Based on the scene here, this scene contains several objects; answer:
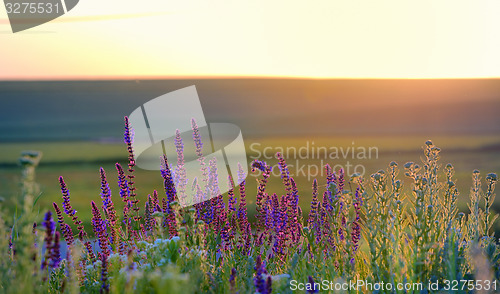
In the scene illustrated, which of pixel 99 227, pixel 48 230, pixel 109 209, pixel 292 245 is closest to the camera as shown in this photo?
pixel 48 230

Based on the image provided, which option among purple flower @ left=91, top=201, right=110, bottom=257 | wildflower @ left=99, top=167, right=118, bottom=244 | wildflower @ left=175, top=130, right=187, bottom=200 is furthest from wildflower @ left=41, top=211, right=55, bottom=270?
wildflower @ left=175, top=130, right=187, bottom=200

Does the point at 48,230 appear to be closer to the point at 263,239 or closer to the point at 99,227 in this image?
the point at 99,227

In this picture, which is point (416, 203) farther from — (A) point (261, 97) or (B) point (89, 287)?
(A) point (261, 97)

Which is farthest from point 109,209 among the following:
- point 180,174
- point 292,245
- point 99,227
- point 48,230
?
point 48,230

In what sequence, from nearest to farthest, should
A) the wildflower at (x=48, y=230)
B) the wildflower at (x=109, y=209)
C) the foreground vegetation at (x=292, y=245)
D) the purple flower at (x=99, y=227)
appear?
the wildflower at (x=48, y=230) < the foreground vegetation at (x=292, y=245) < the purple flower at (x=99, y=227) < the wildflower at (x=109, y=209)

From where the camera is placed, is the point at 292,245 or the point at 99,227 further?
the point at 292,245

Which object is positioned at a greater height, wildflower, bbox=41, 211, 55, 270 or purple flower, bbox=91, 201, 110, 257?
wildflower, bbox=41, 211, 55, 270

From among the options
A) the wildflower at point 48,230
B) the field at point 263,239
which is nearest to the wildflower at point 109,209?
the field at point 263,239

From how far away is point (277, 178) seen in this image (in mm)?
16438

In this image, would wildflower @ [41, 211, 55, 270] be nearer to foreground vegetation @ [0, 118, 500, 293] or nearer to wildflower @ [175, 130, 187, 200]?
foreground vegetation @ [0, 118, 500, 293]

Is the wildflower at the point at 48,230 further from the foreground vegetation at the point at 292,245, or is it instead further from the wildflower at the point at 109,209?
the wildflower at the point at 109,209

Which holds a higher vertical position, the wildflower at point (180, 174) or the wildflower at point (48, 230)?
the wildflower at point (180, 174)

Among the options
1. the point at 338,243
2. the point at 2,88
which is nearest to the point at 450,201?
the point at 338,243

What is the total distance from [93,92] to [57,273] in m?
99.8
